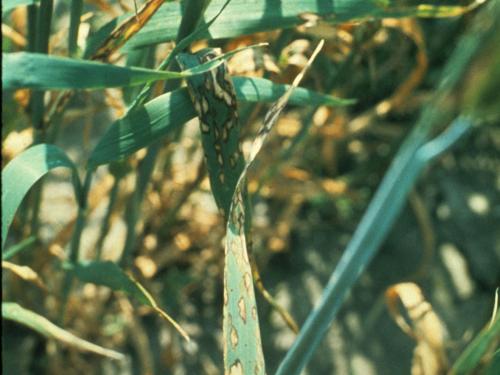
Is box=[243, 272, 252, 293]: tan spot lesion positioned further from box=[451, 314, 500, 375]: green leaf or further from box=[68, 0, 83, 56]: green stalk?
box=[68, 0, 83, 56]: green stalk

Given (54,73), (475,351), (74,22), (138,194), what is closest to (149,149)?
(138,194)

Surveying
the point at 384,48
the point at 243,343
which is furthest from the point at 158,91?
the point at 384,48

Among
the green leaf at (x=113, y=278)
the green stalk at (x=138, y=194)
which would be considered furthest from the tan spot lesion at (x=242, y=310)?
the green stalk at (x=138, y=194)

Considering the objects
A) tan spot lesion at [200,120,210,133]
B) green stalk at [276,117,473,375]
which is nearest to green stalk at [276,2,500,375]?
green stalk at [276,117,473,375]

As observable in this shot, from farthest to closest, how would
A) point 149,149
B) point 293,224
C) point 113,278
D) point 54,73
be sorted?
point 293,224 → point 149,149 → point 113,278 → point 54,73

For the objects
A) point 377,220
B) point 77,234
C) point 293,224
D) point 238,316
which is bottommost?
point 293,224

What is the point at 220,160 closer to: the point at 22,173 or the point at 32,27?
the point at 22,173

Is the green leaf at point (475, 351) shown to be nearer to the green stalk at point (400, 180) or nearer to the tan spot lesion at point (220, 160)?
the green stalk at point (400, 180)
